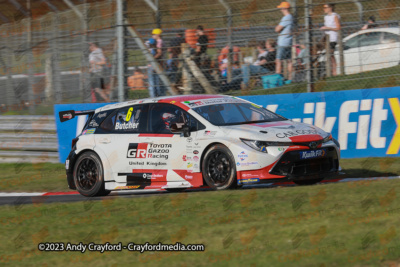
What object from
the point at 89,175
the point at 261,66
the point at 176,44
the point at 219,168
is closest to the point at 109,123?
the point at 89,175

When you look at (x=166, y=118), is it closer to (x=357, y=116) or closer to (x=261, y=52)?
(x=357, y=116)

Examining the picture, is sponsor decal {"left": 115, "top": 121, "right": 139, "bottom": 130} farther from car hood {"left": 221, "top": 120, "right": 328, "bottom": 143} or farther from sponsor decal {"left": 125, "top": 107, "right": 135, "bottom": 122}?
car hood {"left": 221, "top": 120, "right": 328, "bottom": 143}

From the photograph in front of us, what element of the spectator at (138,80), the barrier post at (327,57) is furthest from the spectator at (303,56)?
A: the spectator at (138,80)

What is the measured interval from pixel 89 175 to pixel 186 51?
4561 mm

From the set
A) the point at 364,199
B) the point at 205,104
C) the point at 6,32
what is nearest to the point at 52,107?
the point at 6,32

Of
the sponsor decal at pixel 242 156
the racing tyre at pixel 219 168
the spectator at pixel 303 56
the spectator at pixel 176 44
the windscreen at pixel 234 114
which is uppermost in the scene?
the spectator at pixel 176 44

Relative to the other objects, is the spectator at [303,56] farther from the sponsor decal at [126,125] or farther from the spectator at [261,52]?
the sponsor decal at [126,125]

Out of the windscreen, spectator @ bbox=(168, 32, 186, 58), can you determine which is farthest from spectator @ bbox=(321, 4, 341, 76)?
the windscreen

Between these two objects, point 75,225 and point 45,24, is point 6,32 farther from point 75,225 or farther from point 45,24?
point 75,225

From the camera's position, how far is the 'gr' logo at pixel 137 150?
10.0m

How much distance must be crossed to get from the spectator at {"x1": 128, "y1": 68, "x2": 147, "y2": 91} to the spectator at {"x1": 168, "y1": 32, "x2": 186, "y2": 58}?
845mm

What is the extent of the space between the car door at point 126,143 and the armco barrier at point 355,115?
361cm

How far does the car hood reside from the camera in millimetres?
8953

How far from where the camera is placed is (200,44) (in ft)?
46.7
